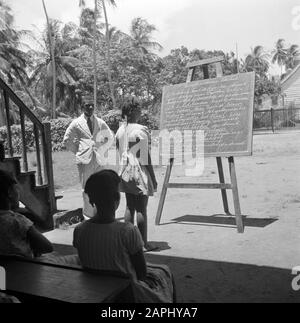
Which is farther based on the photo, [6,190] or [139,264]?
[6,190]

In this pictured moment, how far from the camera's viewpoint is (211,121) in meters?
6.18

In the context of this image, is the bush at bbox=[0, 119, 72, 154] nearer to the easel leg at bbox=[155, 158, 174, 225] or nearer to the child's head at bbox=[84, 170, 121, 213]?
the easel leg at bbox=[155, 158, 174, 225]

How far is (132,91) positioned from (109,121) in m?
7.32

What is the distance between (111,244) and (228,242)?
119 inches

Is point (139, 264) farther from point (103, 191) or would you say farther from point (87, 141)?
point (87, 141)

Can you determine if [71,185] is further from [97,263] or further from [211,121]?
[97,263]

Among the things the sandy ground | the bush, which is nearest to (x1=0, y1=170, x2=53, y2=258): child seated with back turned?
the sandy ground

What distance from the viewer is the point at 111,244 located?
269 cm

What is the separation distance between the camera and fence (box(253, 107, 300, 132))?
36469 millimetres

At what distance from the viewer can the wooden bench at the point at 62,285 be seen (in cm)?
232

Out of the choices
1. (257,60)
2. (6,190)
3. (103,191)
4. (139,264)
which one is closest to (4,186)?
(6,190)
